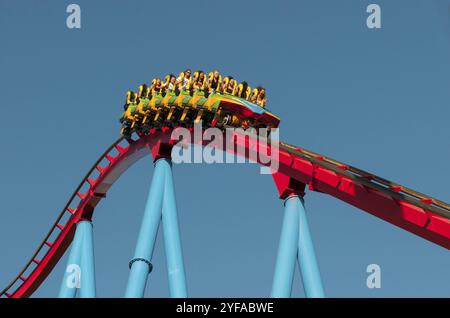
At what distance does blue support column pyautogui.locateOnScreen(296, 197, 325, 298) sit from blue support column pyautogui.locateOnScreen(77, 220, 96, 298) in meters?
2.85

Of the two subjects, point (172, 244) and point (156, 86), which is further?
point (156, 86)

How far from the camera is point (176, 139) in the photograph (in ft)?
35.7

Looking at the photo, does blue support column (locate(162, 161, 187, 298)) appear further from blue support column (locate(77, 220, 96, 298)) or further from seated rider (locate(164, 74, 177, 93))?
blue support column (locate(77, 220, 96, 298))

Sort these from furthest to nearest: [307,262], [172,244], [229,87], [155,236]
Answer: [229,87]
[155,236]
[172,244]
[307,262]

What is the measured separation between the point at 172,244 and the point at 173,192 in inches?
39.2

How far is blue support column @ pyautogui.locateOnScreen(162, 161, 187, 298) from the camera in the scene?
29.8 ft

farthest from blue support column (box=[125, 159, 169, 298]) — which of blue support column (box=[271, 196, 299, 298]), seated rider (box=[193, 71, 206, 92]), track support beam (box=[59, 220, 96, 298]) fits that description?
blue support column (box=[271, 196, 299, 298])

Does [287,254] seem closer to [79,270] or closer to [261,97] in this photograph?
[261,97]

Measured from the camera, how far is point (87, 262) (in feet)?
37.1

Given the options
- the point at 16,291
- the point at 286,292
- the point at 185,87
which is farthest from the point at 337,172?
the point at 16,291

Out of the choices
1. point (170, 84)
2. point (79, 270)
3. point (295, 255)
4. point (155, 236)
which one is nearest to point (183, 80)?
point (170, 84)

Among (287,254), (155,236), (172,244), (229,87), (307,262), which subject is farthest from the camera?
(229,87)

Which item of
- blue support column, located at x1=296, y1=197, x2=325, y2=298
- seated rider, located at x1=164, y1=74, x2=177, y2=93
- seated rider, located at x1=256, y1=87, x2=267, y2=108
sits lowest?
blue support column, located at x1=296, y1=197, x2=325, y2=298
